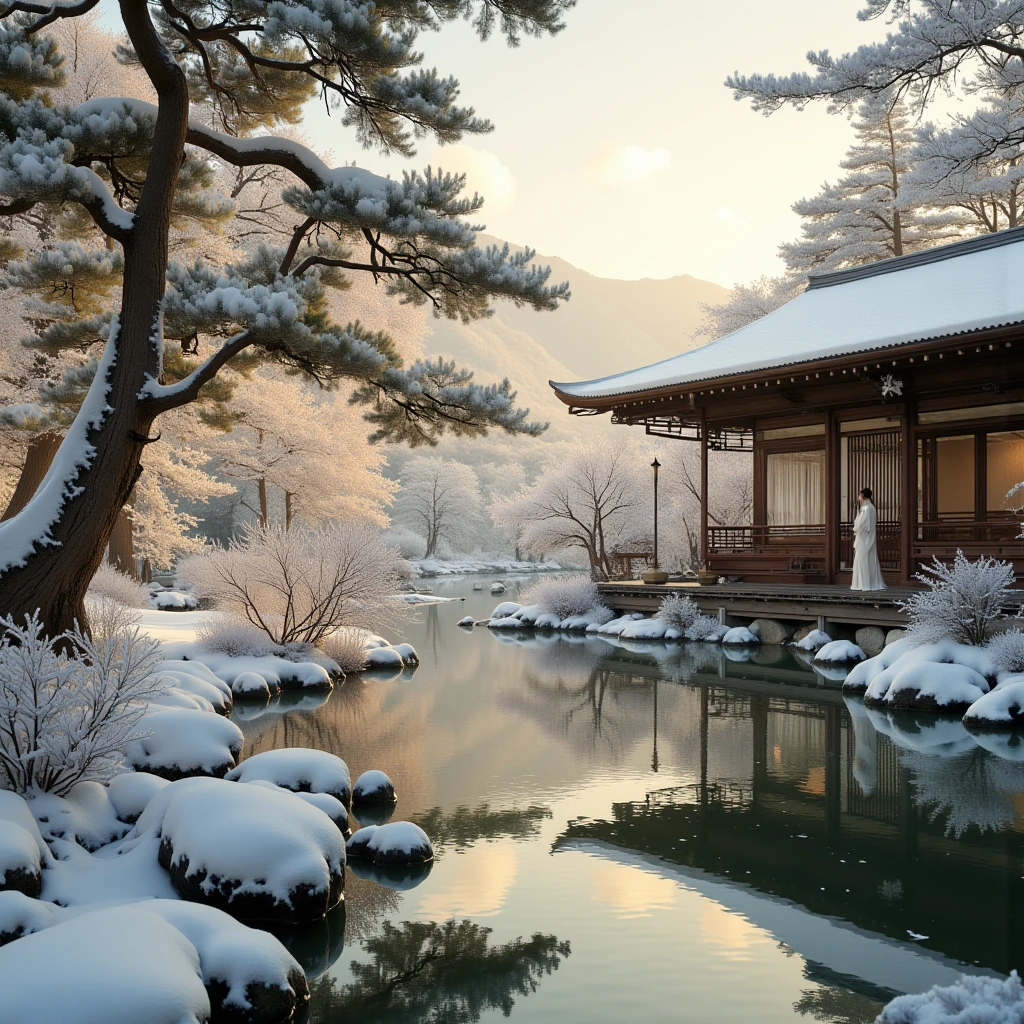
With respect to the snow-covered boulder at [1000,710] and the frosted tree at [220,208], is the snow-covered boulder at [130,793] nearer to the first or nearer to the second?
the frosted tree at [220,208]

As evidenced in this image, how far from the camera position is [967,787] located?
316 inches

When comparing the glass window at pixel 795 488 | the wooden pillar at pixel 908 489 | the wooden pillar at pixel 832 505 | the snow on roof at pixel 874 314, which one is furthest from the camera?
the glass window at pixel 795 488

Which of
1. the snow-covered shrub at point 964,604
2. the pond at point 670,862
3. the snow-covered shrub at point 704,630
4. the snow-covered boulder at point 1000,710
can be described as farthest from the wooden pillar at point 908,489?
the snow-covered boulder at point 1000,710

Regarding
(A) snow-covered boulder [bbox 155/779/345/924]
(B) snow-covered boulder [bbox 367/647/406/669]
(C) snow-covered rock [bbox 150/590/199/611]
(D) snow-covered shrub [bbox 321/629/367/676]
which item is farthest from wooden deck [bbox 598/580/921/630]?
(C) snow-covered rock [bbox 150/590/199/611]

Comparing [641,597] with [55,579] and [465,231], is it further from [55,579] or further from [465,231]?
[55,579]

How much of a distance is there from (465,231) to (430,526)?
56.2 m

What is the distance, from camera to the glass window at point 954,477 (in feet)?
54.0

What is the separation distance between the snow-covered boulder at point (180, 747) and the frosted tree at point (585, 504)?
25.1 meters

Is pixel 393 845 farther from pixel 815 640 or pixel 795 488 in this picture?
pixel 795 488

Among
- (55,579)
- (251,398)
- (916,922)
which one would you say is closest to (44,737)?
(55,579)

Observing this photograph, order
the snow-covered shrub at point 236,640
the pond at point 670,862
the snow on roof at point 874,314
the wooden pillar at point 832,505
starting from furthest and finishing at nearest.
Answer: the wooden pillar at point 832,505 → the snow on roof at point 874,314 → the snow-covered shrub at point 236,640 → the pond at point 670,862

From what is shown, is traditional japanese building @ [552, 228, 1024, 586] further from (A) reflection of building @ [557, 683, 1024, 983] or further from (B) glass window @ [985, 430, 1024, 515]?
(A) reflection of building @ [557, 683, 1024, 983]

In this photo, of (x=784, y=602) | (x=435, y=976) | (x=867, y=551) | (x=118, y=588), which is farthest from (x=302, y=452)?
(x=435, y=976)

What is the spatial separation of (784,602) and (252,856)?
12.9 metres
